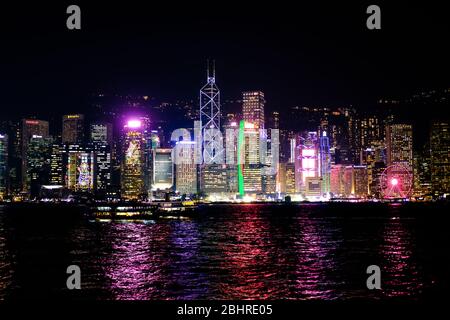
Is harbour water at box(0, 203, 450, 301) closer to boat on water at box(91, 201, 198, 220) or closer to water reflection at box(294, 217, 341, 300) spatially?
water reflection at box(294, 217, 341, 300)

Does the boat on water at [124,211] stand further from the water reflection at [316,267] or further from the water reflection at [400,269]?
the water reflection at [400,269]

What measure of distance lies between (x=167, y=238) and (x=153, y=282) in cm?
3001

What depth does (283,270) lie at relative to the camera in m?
39.7

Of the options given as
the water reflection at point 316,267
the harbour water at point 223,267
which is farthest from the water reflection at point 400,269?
the water reflection at point 316,267

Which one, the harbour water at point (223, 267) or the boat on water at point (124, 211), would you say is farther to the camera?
the boat on water at point (124, 211)

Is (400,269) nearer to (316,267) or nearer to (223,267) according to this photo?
(316,267)

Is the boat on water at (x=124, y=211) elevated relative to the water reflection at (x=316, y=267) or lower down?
elevated

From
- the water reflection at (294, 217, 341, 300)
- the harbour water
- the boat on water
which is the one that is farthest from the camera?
the boat on water

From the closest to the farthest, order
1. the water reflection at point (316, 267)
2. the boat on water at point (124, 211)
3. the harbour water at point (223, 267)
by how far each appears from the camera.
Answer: the harbour water at point (223, 267) → the water reflection at point (316, 267) → the boat on water at point (124, 211)

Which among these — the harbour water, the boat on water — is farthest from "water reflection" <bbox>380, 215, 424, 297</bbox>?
the boat on water
